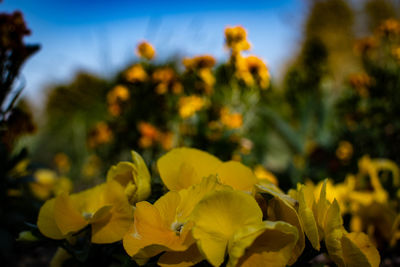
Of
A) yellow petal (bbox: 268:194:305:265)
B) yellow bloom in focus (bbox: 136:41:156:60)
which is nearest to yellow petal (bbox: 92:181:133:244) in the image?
yellow petal (bbox: 268:194:305:265)

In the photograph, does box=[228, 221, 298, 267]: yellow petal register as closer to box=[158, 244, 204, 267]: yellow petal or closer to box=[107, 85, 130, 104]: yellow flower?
box=[158, 244, 204, 267]: yellow petal

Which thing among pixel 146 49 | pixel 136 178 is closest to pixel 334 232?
pixel 136 178

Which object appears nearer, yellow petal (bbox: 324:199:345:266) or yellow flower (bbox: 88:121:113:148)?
yellow petal (bbox: 324:199:345:266)

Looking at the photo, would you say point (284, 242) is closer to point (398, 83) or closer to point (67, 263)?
point (67, 263)

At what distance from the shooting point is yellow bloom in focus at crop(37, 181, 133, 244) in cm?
58

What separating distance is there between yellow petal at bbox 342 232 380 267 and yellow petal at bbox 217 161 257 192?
18 centimetres

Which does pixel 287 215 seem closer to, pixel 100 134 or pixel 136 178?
pixel 136 178

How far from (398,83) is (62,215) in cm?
286

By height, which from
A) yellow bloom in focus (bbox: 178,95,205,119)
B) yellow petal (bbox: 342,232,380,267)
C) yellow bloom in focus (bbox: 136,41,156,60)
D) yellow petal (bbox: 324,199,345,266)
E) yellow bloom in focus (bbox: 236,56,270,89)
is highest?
yellow bloom in focus (bbox: 136,41,156,60)

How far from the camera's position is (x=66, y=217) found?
0.59 m

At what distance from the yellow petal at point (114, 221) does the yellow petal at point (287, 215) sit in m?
0.25

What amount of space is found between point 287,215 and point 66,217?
386 mm

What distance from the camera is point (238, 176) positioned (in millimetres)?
611

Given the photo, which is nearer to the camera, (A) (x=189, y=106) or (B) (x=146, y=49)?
(A) (x=189, y=106)
